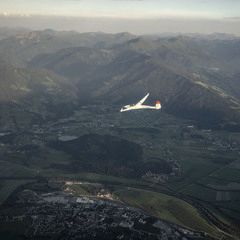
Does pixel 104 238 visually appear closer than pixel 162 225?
Yes

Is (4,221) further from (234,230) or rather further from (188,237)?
(234,230)

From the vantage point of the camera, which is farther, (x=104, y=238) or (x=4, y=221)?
(x=4, y=221)

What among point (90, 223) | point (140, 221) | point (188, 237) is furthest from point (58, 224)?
point (188, 237)

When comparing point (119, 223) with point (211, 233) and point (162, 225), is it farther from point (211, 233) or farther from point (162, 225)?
point (211, 233)

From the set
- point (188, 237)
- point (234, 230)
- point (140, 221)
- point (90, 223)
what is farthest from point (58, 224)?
point (234, 230)

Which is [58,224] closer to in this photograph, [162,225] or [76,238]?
[76,238]

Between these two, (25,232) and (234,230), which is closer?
(25,232)

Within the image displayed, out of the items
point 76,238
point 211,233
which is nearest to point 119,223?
point 76,238
